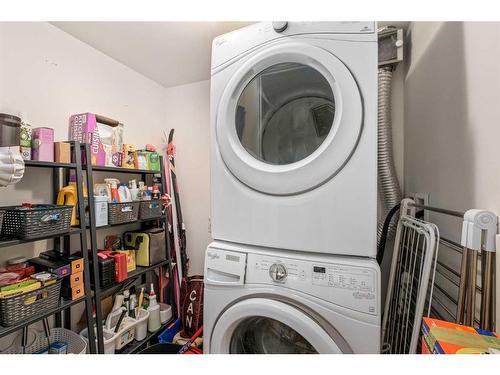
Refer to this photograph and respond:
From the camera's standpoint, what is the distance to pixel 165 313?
179cm

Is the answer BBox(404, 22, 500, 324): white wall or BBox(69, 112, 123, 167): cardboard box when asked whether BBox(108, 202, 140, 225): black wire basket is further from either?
BBox(404, 22, 500, 324): white wall

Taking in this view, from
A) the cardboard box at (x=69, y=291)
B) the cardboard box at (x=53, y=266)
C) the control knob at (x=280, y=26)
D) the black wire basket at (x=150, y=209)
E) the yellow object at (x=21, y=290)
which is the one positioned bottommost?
the cardboard box at (x=69, y=291)

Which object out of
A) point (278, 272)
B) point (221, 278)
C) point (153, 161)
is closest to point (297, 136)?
point (278, 272)

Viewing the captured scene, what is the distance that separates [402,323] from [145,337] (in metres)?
1.64

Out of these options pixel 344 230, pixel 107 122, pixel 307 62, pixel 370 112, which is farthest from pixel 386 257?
pixel 107 122

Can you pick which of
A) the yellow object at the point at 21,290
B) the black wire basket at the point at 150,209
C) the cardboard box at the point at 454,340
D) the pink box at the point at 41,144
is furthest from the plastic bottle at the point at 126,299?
the cardboard box at the point at 454,340

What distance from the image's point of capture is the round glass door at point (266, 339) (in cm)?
89

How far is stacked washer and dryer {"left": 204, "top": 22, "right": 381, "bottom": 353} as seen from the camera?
728mm

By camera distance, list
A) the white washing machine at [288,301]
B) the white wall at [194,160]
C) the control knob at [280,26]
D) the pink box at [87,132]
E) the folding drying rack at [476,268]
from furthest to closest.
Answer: the white wall at [194,160] < the pink box at [87,132] < the control knob at [280,26] < the white washing machine at [288,301] < the folding drying rack at [476,268]

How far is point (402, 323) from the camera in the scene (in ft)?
3.26

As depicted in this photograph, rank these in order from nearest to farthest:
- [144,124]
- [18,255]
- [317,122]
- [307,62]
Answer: [307,62] < [317,122] < [18,255] < [144,124]

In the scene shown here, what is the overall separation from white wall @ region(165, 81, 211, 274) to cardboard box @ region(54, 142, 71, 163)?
101 centimetres

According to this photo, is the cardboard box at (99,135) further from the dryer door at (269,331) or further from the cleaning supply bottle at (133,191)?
the dryer door at (269,331)
